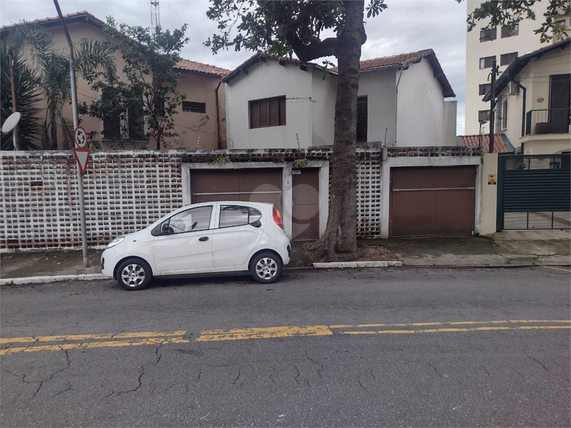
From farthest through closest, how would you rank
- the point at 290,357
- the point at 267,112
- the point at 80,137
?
the point at 267,112 → the point at 80,137 → the point at 290,357

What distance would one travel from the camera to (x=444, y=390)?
11.3 ft

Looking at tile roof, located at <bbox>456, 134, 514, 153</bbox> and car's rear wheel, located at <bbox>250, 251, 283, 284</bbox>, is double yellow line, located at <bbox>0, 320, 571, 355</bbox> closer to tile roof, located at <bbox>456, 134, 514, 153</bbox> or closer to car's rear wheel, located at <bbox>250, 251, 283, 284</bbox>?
car's rear wheel, located at <bbox>250, 251, 283, 284</bbox>

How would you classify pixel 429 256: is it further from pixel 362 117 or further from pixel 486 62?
pixel 486 62

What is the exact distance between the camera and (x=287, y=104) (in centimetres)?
1598

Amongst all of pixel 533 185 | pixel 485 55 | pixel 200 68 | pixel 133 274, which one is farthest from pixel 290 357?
pixel 485 55

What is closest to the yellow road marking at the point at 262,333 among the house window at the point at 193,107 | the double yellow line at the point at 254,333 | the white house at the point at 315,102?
the double yellow line at the point at 254,333

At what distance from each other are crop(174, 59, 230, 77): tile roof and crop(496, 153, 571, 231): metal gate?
12.6 m

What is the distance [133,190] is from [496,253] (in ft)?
32.5

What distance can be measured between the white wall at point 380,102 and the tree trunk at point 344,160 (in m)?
6.35

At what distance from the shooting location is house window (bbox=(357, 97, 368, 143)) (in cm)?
1587

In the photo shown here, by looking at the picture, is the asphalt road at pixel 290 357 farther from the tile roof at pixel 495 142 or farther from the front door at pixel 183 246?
the tile roof at pixel 495 142

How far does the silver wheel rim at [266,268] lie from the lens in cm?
740

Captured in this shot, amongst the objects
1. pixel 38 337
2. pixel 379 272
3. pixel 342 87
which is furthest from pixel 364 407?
pixel 342 87

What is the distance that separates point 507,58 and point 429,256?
34642 millimetres
